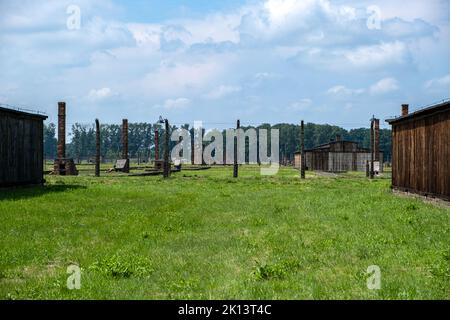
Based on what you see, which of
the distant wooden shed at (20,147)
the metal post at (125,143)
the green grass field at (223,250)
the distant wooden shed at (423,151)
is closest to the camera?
the green grass field at (223,250)

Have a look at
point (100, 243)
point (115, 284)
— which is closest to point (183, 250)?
point (100, 243)

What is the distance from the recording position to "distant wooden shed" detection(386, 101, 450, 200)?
20828 mm

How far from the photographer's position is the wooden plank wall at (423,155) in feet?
68.4

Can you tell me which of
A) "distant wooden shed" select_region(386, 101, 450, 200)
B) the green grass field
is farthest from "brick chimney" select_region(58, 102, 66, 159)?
"distant wooden shed" select_region(386, 101, 450, 200)

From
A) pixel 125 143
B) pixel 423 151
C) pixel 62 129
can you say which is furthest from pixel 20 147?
pixel 125 143

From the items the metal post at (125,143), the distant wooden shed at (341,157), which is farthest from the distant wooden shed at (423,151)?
the distant wooden shed at (341,157)

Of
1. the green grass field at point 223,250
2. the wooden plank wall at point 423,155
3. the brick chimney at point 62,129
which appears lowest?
the green grass field at point 223,250

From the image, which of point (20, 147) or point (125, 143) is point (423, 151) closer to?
point (20, 147)

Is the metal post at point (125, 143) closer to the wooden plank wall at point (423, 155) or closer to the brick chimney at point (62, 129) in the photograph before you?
the brick chimney at point (62, 129)

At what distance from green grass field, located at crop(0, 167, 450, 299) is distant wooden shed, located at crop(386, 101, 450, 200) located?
3074 millimetres

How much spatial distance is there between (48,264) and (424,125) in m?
18.5

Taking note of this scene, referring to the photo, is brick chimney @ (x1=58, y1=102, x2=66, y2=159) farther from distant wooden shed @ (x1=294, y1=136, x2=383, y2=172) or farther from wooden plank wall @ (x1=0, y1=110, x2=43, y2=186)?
distant wooden shed @ (x1=294, y1=136, x2=383, y2=172)

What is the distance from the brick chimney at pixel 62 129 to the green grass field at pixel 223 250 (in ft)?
110
